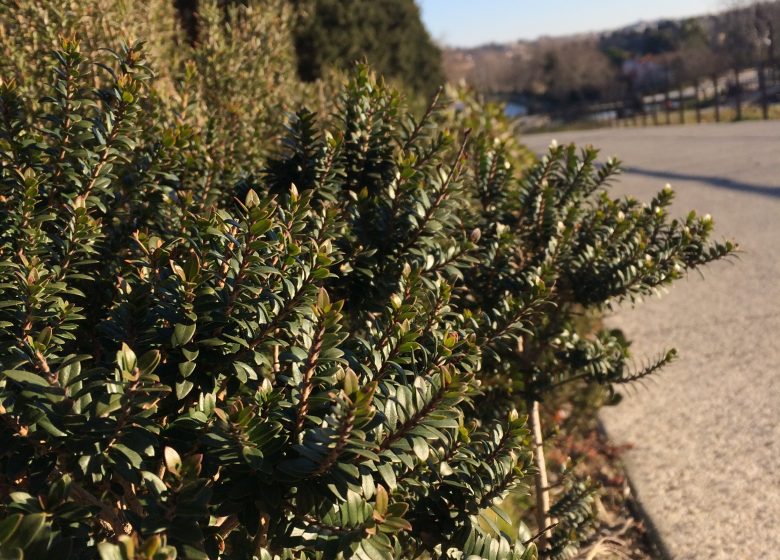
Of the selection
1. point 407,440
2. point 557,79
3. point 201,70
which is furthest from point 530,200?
point 557,79

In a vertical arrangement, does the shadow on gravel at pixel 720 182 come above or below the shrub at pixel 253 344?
below

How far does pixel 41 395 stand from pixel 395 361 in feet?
2.86

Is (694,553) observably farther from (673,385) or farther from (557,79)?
(557,79)

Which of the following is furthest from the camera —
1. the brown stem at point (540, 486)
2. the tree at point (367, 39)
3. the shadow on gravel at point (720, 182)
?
the shadow on gravel at point (720, 182)

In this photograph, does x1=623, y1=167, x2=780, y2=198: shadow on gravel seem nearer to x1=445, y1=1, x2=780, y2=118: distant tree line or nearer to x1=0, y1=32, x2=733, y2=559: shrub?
x1=0, y1=32, x2=733, y2=559: shrub

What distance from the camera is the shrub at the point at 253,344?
1.41 meters

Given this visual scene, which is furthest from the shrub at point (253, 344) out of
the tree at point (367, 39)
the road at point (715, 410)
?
the tree at point (367, 39)

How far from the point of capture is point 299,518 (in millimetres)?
1570

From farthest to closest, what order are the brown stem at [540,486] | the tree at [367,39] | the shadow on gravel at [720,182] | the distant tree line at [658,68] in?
the distant tree line at [658,68]
the shadow on gravel at [720,182]
the tree at [367,39]
the brown stem at [540,486]

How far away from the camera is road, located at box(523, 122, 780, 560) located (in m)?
3.85

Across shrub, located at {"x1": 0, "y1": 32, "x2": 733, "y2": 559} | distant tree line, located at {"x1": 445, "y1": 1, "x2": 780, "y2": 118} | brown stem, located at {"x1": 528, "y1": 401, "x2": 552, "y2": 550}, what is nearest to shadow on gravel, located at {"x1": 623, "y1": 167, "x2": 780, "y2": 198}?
brown stem, located at {"x1": 528, "y1": 401, "x2": 552, "y2": 550}

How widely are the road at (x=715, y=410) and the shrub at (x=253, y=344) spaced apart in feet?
4.53

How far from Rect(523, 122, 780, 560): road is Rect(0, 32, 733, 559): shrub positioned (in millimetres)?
1381

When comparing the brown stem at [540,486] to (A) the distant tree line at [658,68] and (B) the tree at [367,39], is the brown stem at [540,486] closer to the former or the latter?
(B) the tree at [367,39]
